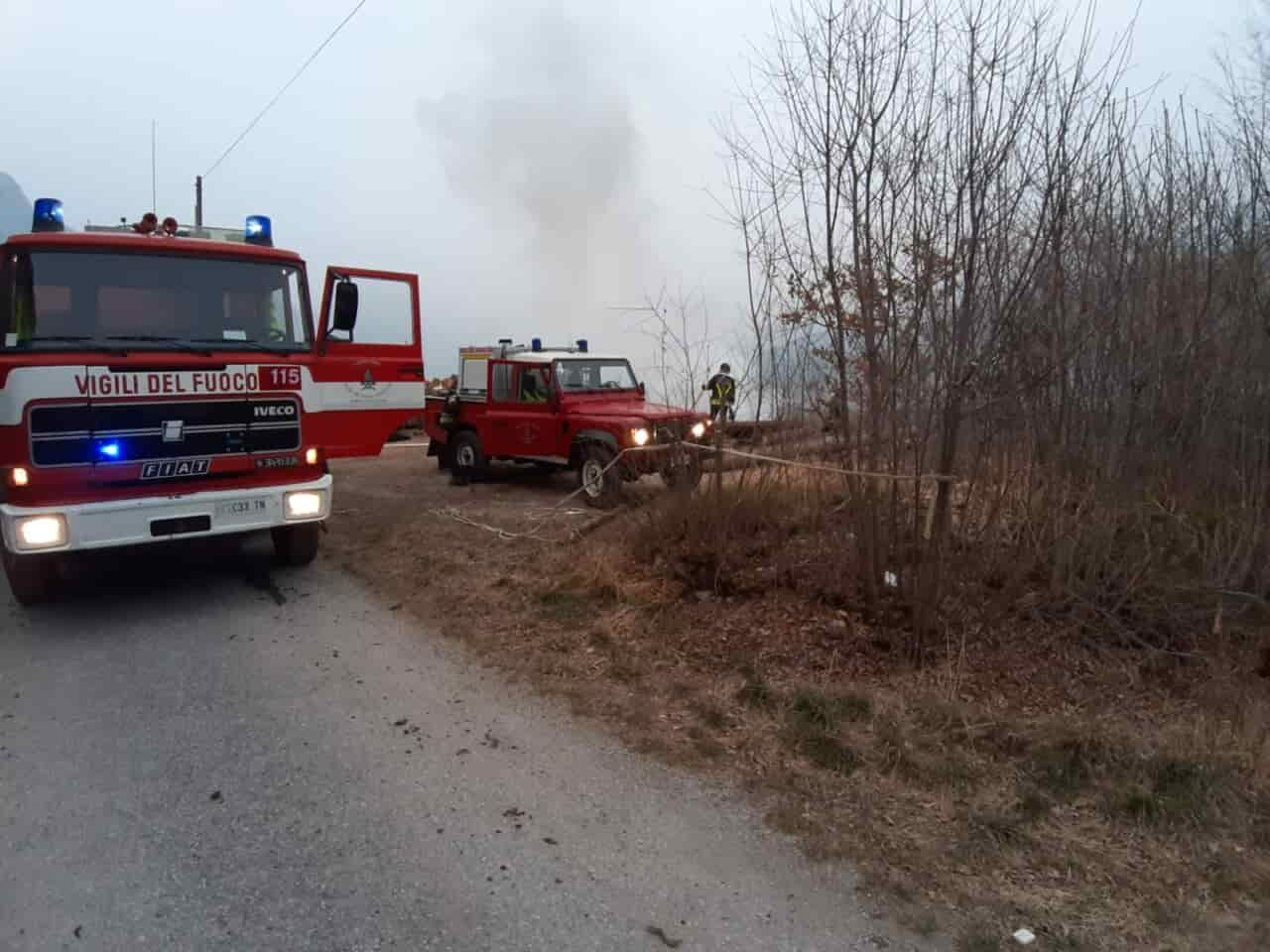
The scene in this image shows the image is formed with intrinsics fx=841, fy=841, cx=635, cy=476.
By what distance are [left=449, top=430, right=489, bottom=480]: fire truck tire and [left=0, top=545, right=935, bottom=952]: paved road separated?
252 inches

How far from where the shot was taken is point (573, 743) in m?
4.06

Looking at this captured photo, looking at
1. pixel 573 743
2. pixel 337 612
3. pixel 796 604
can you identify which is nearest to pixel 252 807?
pixel 573 743

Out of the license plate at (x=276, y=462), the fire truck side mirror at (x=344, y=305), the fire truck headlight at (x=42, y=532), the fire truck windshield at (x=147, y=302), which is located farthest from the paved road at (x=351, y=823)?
A: the fire truck side mirror at (x=344, y=305)

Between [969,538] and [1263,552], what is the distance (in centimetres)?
156

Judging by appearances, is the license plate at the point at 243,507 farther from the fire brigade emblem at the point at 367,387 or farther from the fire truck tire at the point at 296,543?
the fire brigade emblem at the point at 367,387

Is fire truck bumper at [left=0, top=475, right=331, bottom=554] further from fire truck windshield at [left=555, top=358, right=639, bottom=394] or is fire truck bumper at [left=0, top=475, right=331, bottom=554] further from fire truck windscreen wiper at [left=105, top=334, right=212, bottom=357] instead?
fire truck windshield at [left=555, top=358, right=639, bottom=394]

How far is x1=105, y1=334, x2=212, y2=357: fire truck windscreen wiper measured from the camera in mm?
5727

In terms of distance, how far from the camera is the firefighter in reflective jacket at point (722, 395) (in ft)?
19.6

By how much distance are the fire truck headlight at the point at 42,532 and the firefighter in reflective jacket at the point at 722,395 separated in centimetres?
442

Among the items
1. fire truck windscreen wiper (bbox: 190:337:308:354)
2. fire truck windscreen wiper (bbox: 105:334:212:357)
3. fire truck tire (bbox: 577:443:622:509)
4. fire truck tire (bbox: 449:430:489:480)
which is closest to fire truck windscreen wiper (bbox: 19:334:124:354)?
fire truck windscreen wiper (bbox: 105:334:212:357)

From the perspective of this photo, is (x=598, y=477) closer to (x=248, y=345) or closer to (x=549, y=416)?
(x=549, y=416)

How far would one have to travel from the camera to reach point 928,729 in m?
3.97

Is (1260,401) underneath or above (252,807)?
above

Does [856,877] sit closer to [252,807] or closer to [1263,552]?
[252,807]
